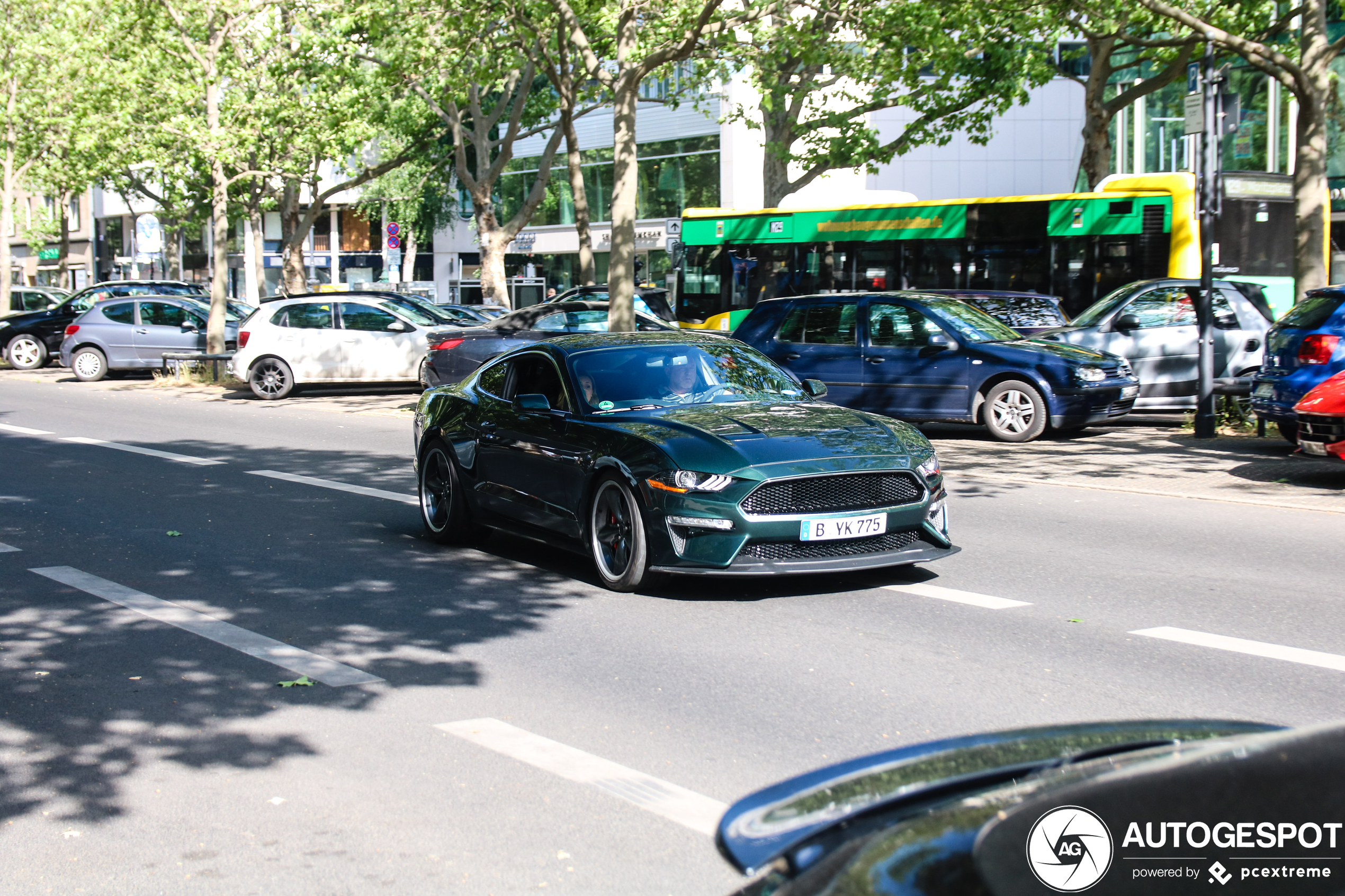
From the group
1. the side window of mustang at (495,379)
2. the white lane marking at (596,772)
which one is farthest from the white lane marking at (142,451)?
the white lane marking at (596,772)

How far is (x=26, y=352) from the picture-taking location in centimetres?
3316

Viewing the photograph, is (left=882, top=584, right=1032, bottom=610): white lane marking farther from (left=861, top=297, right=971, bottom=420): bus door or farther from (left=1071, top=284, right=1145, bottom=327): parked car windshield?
(left=1071, top=284, right=1145, bottom=327): parked car windshield

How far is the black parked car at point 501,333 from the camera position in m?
20.7

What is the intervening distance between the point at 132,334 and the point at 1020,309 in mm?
18949

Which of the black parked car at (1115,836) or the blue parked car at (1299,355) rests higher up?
the blue parked car at (1299,355)

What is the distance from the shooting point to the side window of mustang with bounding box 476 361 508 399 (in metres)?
9.52

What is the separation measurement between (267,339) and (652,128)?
87.7 feet

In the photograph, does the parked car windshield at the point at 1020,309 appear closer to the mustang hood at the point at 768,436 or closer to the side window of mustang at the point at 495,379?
the side window of mustang at the point at 495,379

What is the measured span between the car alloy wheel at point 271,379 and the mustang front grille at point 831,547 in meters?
17.6

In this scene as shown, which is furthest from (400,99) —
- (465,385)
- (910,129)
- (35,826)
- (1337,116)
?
(35,826)

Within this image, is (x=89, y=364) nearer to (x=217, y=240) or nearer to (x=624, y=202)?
(x=217, y=240)

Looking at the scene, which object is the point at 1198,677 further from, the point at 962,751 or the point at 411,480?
the point at 411,480

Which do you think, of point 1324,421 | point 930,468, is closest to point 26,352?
point 1324,421

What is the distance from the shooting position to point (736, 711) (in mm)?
5562
